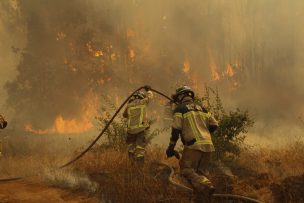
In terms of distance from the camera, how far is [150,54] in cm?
2428

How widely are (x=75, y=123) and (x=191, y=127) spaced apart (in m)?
16.5

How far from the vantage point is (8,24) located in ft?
88.6

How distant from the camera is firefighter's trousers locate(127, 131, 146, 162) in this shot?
865 centimetres

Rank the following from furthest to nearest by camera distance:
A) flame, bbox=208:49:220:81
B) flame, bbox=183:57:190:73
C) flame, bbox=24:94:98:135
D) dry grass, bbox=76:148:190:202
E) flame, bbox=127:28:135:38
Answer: flame, bbox=127:28:135:38
flame, bbox=208:49:220:81
flame, bbox=183:57:190:73
flame, bbox=24:94:98:135
dry grass, bbox=76:148:190:202

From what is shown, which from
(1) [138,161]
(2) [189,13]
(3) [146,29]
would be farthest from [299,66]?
(1) [138,161]

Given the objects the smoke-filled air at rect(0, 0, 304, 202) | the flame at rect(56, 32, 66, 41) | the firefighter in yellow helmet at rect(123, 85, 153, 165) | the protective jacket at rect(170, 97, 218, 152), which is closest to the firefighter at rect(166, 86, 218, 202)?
the protective jacket at rect(170, 97, 218, 152)

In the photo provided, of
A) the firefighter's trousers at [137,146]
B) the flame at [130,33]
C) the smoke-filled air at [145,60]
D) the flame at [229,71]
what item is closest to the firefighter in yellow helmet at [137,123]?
the firefighter's trousers at [137,146]

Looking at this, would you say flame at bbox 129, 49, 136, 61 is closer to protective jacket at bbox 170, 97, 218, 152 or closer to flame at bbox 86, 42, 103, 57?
flame at bbox 86, 42, 103, 57

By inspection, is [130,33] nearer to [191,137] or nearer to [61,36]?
[61,36]

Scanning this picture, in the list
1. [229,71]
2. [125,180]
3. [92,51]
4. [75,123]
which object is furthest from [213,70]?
[125,180]

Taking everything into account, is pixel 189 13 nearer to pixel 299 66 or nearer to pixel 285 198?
pixel 299 66

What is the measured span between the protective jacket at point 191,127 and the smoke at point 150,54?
47.3 ft

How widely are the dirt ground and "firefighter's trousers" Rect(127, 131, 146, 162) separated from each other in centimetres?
218

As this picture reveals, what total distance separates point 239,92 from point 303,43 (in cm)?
580
